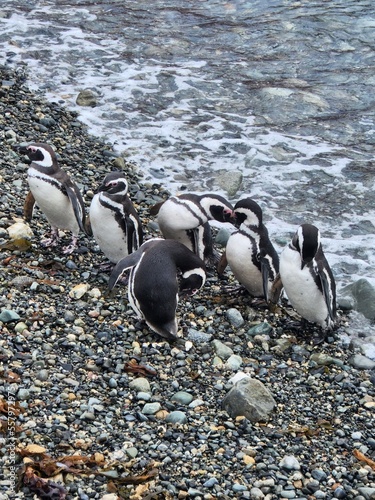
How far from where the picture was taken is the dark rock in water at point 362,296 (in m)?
6.82

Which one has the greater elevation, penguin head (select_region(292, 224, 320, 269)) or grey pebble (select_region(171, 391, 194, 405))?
penguin head (select_region(292, 224, 320, 269))

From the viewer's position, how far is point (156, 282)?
225 inches

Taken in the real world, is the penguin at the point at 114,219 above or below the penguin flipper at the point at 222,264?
above

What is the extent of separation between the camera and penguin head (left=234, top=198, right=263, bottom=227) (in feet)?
22.8

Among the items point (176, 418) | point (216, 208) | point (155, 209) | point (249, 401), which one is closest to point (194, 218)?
point (216, 208)

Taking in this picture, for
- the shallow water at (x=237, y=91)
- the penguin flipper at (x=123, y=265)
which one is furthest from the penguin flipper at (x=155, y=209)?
the penguin flipper at (x=123, y=265)

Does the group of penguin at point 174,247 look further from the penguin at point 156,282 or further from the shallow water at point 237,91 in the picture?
the shallow water at point 237,91

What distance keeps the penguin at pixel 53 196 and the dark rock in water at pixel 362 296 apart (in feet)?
7.47

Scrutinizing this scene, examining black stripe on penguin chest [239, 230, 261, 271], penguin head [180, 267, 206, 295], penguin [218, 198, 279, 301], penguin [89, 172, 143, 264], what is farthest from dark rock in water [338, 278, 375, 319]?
penguin [89, 172, 143, 264]

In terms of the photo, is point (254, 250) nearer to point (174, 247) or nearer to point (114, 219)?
point (174, 247)

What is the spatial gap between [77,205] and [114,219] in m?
0.33

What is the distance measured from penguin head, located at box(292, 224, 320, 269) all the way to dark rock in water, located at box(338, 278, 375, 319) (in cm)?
83

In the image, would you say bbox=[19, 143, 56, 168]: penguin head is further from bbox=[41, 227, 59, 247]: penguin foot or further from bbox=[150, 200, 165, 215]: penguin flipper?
bbox=[150, 200, 165, 215]: penguin flipper

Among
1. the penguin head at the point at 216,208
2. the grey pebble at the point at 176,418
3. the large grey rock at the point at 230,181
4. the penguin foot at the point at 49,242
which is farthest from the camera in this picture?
the large grey rock at the point at 230,181
